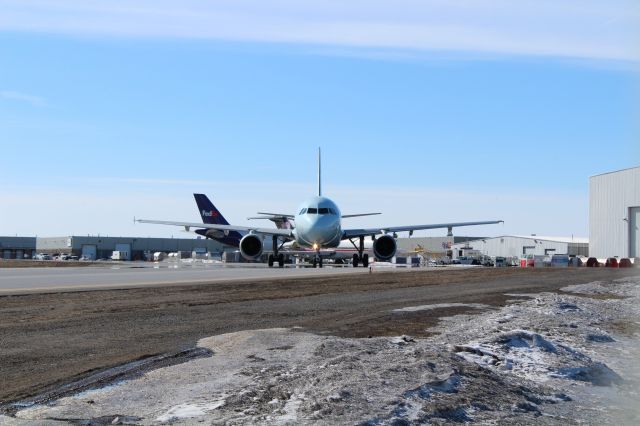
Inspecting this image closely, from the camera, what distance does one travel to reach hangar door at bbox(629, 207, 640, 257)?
61656 mm

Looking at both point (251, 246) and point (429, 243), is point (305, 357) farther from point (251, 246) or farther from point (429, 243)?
point (429, 243)

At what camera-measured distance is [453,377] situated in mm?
9641

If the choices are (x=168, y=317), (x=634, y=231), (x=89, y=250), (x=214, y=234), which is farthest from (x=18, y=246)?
(x=168, y=317)

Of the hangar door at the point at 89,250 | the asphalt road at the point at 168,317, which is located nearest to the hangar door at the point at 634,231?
the asphalt road at the point at 168,317

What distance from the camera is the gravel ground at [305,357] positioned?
838 centimetres

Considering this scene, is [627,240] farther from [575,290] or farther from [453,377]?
[453,377]

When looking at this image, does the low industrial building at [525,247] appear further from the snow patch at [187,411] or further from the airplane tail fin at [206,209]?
the snow patch at [187,411]

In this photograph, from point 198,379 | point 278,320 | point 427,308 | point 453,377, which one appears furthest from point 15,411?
point 427,308

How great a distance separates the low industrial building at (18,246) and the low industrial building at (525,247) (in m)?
78.2

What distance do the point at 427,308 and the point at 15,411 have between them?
13.6 m

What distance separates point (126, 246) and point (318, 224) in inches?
3614

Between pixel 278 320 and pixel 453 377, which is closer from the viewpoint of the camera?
pixel 453 377

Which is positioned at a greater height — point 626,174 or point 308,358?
point 626,174

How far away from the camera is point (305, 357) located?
11.4 meters
